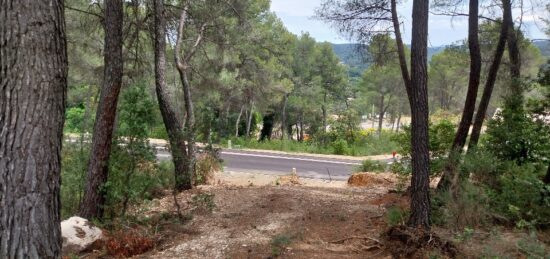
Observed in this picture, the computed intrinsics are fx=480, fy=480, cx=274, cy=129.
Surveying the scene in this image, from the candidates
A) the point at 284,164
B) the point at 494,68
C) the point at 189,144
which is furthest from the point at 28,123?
the point at 284,164

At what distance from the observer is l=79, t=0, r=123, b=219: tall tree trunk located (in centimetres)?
703

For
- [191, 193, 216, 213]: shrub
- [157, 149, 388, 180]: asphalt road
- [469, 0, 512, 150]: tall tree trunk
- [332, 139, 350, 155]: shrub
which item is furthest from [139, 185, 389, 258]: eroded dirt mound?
[332, 139, 350, 155]: shrub

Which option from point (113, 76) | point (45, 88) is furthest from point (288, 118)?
point (45, 88)

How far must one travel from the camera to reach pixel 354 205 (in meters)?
9.20

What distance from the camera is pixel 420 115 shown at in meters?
6.04

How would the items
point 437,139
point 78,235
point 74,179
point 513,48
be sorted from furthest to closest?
1. point 513,48
2. point 437,139
3. point 74,179
4. point 78,235

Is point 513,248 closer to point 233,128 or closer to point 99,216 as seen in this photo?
point 99,216

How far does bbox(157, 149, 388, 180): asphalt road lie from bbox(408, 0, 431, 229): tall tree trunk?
1212 centimetres

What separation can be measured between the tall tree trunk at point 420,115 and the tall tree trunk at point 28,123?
432cm

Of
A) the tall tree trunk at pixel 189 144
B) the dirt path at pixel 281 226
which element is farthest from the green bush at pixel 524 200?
the tall tree trunk at pixel 189 144

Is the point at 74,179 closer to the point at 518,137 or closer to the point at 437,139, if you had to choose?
the point at 437,139

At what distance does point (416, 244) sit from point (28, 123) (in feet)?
14.7

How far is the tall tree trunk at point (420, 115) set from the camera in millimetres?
5953

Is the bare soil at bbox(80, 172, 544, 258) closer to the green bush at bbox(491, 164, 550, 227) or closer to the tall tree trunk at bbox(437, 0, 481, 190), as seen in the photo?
the green bush at bbox(491, 164, 550, 227)
